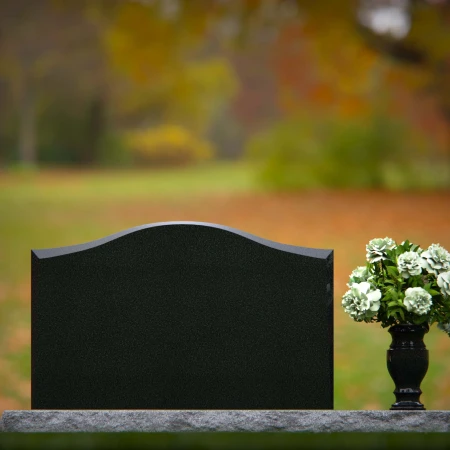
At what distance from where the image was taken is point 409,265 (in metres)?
5.30

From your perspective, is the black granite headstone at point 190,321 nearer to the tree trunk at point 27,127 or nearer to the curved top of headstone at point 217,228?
the curved top of headstone at point 217,228

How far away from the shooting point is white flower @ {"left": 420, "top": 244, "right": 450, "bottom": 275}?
534 centimetres

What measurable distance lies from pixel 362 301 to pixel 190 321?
959 millimetres

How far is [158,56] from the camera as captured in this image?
90.0 feet

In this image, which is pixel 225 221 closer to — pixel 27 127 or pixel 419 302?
pixel 419 302

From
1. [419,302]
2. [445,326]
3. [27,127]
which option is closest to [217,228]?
[419,302]

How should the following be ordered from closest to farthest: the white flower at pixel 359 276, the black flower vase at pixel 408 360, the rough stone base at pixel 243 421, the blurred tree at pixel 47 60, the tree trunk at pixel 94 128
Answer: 1. the rough stone base at pixel 243 421
2. the black flower vase at pixel 408 360
3. the white flower at pixel 359 276
4. the blurred tree at pixel 47 60
5. the tree trunk at pixel 94 128

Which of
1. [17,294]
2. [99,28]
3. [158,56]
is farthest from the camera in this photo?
[99,28]

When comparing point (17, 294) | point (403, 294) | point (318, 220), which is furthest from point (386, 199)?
point (403, 294)

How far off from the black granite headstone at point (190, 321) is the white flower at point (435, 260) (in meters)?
0.53

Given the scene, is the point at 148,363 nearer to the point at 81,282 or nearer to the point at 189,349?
the point at 189,349

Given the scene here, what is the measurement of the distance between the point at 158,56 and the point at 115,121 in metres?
5.14

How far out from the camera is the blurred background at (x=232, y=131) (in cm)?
1642

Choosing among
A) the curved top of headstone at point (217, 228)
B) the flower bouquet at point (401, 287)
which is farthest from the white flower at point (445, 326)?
the curved top of headstone at point (217, 228)
